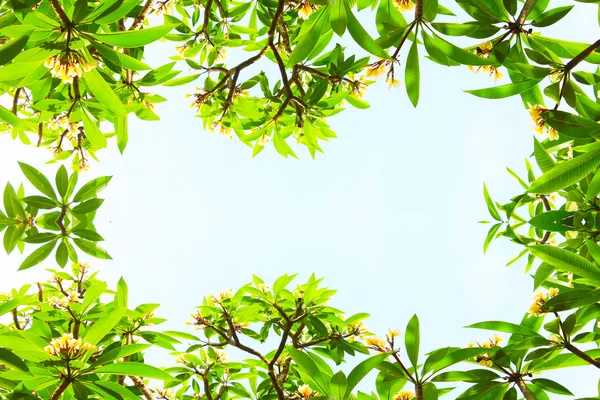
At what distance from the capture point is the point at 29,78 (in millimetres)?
2033

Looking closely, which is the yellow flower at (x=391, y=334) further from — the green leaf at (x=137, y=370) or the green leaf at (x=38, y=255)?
the green leaf at (x=38, y=255)

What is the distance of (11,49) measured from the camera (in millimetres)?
1710

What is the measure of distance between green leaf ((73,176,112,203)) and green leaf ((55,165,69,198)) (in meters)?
0.07

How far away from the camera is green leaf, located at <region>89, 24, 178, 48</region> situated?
5.73 feet

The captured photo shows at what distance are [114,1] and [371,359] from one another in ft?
5.71

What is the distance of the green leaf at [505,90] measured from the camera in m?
2.01

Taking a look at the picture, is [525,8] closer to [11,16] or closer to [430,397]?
[430,397]

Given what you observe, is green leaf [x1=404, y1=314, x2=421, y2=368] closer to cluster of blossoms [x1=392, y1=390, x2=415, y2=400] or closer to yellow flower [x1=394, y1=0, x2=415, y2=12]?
cluster of blossoms [x1=392, y1=390, x2=415, y2=400]

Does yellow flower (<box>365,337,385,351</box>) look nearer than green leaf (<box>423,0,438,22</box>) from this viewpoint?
No

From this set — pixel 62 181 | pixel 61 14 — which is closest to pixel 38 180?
pixel 62 181

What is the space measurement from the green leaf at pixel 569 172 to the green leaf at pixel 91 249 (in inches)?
91.1

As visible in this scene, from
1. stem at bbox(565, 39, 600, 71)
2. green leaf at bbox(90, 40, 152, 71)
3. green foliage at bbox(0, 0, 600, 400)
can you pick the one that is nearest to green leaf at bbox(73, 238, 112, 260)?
green foliage at bbox(0, 0, 600, 400)

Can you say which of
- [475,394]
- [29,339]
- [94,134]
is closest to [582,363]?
[475,394]

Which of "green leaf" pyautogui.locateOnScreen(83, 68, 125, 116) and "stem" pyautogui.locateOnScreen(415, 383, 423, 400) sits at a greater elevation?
"green leaf" pyautogui.locateOnScreen(83, 68, 125, 116)
